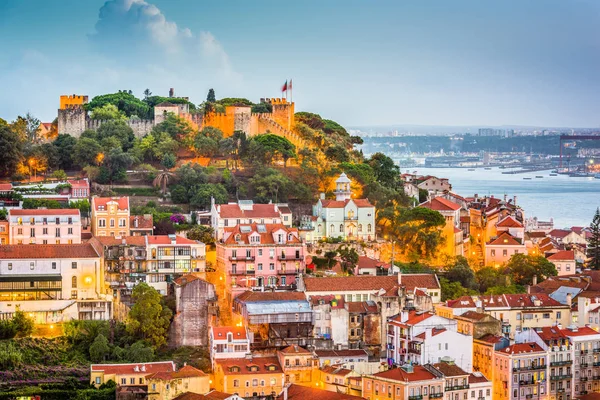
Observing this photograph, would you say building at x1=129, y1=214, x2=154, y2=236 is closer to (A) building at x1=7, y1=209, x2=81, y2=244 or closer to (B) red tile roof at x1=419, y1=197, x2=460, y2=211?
(A) building at x1=7, y1=209, x2=81, y2=244

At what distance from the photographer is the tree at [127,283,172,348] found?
37.5m

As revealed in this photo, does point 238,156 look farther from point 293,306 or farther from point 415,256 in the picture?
point 293,306

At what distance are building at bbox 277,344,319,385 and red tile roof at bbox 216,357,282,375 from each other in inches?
10.6

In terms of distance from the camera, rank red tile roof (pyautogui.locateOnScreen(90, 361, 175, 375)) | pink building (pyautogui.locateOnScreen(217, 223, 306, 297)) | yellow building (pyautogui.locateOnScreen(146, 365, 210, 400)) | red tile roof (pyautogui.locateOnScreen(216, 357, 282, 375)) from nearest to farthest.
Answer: yellow building (pyautogui.locateOnScreen(146, 365, 210, 400)) < red tile roof (pyautogui.locateOnScreen(90, 361, 175, 375)) < red tile roof (pyautogui.locateOnScreen(216, 357, 282, 375)) < pink building (pyautogui.locateOnScreen(217, 223, 306, 297))

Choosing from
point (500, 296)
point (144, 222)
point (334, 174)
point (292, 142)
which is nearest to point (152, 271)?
point (144, 222)

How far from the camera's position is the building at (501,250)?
169 feet

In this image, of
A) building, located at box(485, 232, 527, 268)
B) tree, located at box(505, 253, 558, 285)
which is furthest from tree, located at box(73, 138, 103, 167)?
tree, located at box(505, 253, 558, 285)

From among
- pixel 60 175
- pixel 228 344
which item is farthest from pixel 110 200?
pixel 228 344

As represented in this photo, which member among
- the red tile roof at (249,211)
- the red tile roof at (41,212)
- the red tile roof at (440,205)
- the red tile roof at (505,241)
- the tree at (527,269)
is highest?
the red tile roof at (41,212)

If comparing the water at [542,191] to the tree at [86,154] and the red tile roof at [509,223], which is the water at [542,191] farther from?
the tree at [86,154]

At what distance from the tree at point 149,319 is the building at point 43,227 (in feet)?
21.3

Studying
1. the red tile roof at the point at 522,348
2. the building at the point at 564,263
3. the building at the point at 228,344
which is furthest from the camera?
the building at the point at 564,263

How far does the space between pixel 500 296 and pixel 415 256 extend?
23.3 feet

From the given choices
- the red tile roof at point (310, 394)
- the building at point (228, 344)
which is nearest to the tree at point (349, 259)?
the building at point (228, 344)
